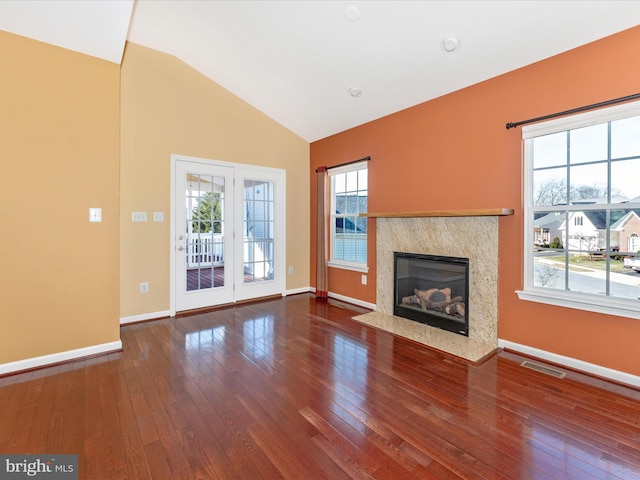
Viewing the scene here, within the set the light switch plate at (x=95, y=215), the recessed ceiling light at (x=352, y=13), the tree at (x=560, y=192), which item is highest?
the recessed ceiling light at (x=352, y=13)

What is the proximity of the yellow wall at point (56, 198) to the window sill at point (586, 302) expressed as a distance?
403 cm

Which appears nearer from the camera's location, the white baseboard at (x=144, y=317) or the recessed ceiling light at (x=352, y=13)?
the recessed ceiling light at (x=352, y=13)

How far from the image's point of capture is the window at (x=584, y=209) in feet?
7.95

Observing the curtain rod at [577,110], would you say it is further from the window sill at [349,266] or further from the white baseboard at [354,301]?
the white baseboard at [354,301]

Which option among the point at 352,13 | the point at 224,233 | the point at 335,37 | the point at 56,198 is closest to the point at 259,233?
the point at 224,233

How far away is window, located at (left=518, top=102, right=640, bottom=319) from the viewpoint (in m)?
2.42

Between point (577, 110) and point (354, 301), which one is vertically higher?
point (577, 110)

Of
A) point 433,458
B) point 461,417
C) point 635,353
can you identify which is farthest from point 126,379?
point 635,353

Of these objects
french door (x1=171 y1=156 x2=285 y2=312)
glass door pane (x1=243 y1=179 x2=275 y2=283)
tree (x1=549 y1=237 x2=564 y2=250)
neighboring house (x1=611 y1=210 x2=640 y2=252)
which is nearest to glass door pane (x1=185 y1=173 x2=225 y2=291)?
french door (x1=171 y1=156 x2=285 y2=312)

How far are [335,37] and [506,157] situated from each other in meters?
2.10

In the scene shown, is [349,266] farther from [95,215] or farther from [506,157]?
[95,215]

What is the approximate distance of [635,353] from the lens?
2.34 m

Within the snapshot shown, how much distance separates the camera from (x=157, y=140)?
3939 mm

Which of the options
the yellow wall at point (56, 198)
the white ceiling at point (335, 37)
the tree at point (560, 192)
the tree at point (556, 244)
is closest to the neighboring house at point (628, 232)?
the tree at point (560, 192)
